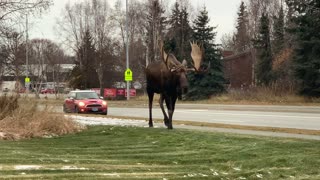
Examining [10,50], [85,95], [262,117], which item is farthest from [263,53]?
[10,50]

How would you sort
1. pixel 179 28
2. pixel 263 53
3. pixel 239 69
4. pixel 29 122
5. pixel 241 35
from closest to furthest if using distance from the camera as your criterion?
pixel 29 122 → pixel 263 53 → pixel 179 28 → pixel 239 69 → pixel 241 35

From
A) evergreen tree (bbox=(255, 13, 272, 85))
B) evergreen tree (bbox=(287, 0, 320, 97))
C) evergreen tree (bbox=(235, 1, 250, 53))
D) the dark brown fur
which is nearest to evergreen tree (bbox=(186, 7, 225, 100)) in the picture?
evergreen tree (bbox=(255, 13, 272, 85))

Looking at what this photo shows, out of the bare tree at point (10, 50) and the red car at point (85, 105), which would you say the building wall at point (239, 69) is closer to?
the bare tree at point (10, 50)

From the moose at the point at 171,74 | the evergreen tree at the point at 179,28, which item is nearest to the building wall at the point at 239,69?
the evergreen tree at the point at 179,28

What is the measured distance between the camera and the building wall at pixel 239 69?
7256cm

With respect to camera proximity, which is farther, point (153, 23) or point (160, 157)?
point (153, 23)

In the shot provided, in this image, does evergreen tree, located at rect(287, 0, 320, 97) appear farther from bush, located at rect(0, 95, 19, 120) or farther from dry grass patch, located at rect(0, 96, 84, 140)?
bush, located at rect(0, 95, 19, 120)

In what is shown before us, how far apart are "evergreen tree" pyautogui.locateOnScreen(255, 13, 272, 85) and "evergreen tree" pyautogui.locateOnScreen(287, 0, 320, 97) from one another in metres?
15.8

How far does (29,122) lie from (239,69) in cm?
6218

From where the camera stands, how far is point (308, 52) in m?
37.9

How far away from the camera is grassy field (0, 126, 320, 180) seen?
7.99 meters

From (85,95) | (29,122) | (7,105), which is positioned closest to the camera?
(29,122)

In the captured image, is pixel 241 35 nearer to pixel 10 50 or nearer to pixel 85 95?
pixel 85 95

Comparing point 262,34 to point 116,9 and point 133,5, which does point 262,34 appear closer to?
point 133,5
